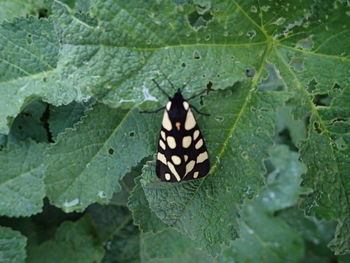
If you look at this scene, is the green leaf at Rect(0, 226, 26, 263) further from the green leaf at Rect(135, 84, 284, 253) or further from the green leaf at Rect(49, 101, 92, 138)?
the green leaf at Rect(135, 84, 284, 253)

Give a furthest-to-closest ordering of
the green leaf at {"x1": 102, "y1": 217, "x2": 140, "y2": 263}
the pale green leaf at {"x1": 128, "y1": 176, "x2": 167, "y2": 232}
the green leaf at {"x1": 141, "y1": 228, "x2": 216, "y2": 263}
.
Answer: the green leaf at {"x1": 102, "y1": 217, "x2": 140, "y2": 263}, the green leaf at {"x1": 141, "y1": 228, "x2": 216, "y2": 263}, the pale green leaf at {"x1": 128, "y1": 176, "x2": 167, "y2": 232}

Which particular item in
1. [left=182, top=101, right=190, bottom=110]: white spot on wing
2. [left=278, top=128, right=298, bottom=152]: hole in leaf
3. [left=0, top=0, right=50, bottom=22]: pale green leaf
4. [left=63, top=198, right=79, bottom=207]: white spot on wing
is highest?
[left=0, top=0, right=50, bottom=22]: pale green leaf

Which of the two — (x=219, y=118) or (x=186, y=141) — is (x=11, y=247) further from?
(x=219, y=118)

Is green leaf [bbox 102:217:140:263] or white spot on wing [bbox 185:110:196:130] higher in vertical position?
white spot on wing [bbox 185:110:196:130]

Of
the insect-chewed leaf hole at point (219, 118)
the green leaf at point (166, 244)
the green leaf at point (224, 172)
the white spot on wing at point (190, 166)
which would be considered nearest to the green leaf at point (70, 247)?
the green leaf at point (166, 244)

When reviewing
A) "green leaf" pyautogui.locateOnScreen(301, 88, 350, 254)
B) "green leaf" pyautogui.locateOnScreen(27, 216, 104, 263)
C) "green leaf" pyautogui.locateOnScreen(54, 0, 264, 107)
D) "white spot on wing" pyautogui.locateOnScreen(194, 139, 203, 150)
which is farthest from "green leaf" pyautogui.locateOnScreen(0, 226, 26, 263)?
"green leaf" pyautogui.locateOnScreen(301, 88, 350, 254)

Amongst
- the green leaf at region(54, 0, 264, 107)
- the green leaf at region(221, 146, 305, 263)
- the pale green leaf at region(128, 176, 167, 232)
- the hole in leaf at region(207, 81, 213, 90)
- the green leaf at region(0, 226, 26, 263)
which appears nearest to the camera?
the green leaf at region(54, 0, 264, 107)

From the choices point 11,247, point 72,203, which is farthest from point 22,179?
point 72,203

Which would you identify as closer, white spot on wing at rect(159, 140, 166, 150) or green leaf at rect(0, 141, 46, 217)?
white spot on wing at rect(159, 140, 166, 150)
